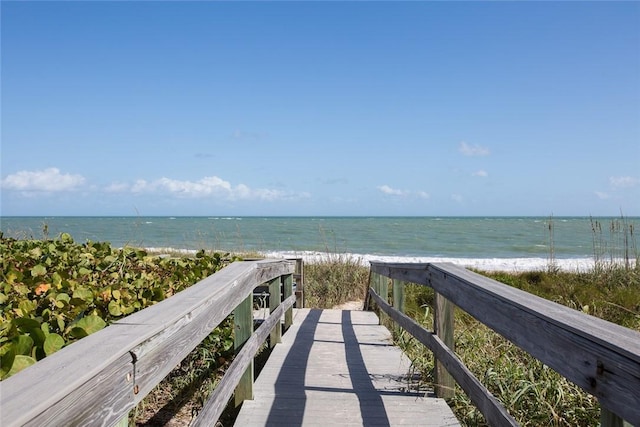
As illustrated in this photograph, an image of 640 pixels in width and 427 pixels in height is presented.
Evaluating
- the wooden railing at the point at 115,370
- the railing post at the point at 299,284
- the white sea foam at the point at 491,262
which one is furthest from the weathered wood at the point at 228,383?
the white sea foam at the point at 491,262

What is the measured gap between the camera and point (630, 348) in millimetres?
1225

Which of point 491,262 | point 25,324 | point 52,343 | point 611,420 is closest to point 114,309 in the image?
point 25,324

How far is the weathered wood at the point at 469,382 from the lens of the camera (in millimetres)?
2088

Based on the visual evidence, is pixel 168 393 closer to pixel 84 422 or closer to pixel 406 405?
pixel 406 405

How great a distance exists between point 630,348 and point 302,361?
3.62 m

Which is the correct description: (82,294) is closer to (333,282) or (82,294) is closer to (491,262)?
(333,282)

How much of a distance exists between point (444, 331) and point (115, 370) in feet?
8.55

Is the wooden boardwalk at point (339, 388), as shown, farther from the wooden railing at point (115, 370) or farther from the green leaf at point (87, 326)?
the green leaf at point (87, 326)

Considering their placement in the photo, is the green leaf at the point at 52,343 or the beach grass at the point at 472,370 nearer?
the green leaf at the point at 52,343

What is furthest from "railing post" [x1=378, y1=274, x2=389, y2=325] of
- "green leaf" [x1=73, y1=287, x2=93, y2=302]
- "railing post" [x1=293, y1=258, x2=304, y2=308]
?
"green leaf" [x1=73, y1=287, x2=93, y2=302]

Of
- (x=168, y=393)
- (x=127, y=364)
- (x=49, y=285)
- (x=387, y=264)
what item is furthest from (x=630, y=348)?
(x=387, y=264)

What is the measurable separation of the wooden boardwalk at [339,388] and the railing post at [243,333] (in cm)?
8

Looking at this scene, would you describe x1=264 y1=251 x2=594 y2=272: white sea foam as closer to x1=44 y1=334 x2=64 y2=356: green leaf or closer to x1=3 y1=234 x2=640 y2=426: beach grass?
x1=3 y1=234 x2=640 y2=426: beach grass

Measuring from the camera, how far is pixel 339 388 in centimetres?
375
